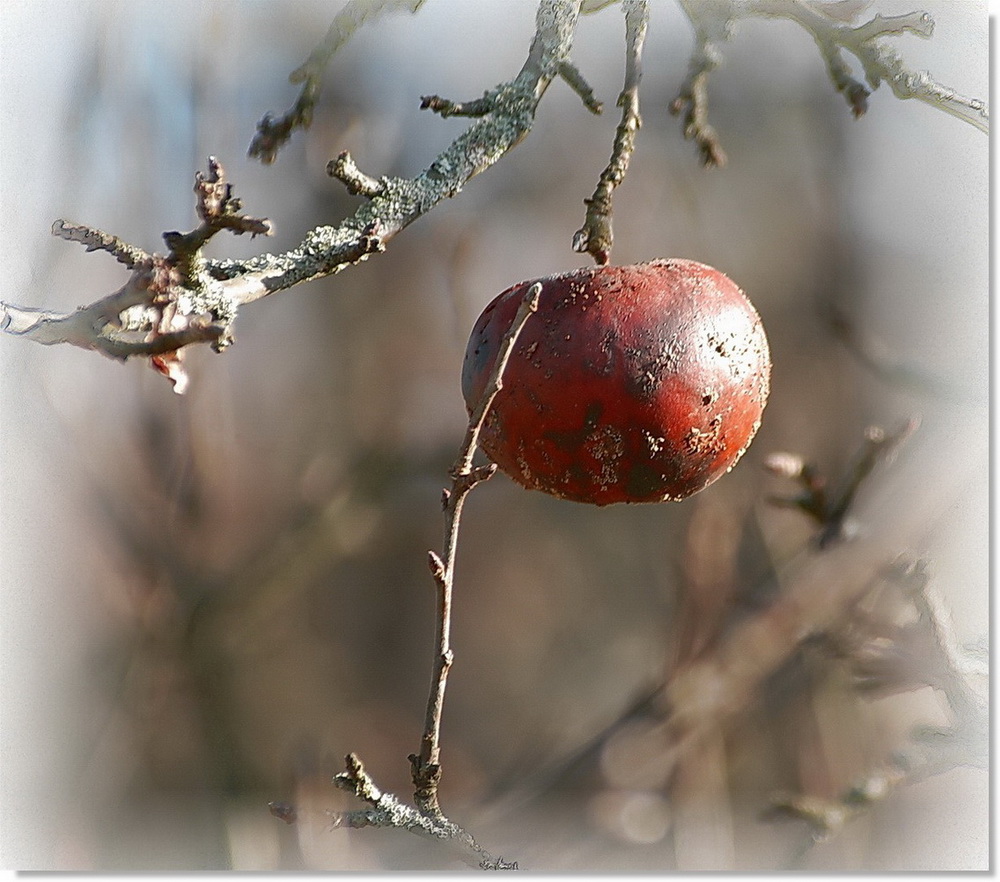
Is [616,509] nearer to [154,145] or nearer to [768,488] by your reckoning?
[768,488]

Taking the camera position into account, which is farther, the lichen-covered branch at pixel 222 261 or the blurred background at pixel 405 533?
the blurred background at pixel 405 533

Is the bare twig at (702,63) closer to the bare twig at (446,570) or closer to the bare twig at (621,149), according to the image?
the bare twig at (621,149)

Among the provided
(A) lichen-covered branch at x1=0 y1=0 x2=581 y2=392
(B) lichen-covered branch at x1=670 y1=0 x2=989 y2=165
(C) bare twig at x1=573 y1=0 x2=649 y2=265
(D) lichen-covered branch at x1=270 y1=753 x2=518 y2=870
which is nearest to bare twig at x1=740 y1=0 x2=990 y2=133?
(B) lichen-covered branch at x1=670 y1=0 x2=989 y2=165

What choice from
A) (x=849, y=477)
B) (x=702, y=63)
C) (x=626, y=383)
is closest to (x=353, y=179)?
(x=626, y=383)

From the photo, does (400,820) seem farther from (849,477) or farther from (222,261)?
(849,477)

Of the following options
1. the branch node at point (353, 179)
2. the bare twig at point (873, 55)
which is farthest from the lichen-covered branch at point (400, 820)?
→ the bare twig at point (873, 55)

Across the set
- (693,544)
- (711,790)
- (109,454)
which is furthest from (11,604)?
(711,790)
